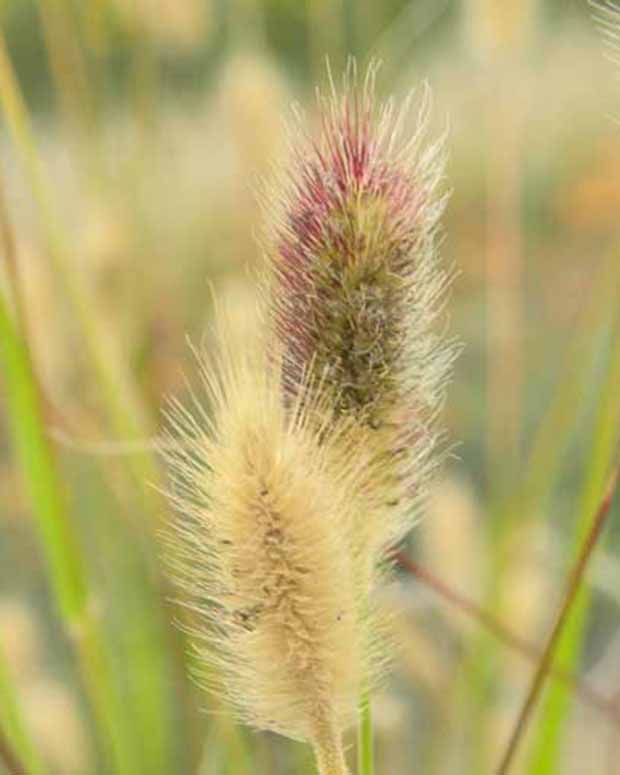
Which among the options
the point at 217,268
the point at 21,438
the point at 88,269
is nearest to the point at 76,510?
the point at 217,268

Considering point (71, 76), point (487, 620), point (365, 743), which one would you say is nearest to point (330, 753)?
point (365, 743)

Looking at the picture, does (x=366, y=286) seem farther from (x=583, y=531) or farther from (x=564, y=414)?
(x=564, y=414)

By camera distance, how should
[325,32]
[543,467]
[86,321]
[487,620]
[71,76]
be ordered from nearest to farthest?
1. [487,620]
2. [86,321]
3. [543,467]
4. [71,76]
5. [325,32]

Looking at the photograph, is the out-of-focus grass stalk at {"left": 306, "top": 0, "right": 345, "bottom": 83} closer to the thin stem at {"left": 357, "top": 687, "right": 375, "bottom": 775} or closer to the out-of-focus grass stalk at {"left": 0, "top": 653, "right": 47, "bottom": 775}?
the out-of-focus grass stalk at {"left": 0, "top": 653, "right": 47, "bottom": 775}

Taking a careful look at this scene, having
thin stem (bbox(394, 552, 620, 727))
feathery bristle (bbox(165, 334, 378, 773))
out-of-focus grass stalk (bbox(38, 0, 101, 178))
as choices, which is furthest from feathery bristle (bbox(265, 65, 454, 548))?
out-of-focus grass stalk (bbox(38, 0, 101, 178))

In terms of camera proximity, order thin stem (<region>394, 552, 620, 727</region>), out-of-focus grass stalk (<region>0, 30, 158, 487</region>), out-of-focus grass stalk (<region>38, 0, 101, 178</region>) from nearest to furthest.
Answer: thin stem (<region>394, 552, 620, 727</region>) < out-of-focus grass stalk (<region>0, 30, 158, 487</region>) < out-of-focus grass stalk (<region>38, 0, 101, 178</region>)

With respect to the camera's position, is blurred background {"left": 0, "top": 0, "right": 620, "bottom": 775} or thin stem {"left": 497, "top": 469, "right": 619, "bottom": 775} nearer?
thin stem {"left": 497, "top": 469, "right": 619, "bottom": 775}

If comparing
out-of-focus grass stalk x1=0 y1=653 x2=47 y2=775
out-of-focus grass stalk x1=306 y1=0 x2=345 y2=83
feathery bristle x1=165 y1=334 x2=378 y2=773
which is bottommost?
out-of-focus grass stalk x1=0 y1=653 x2=47 y2=775
